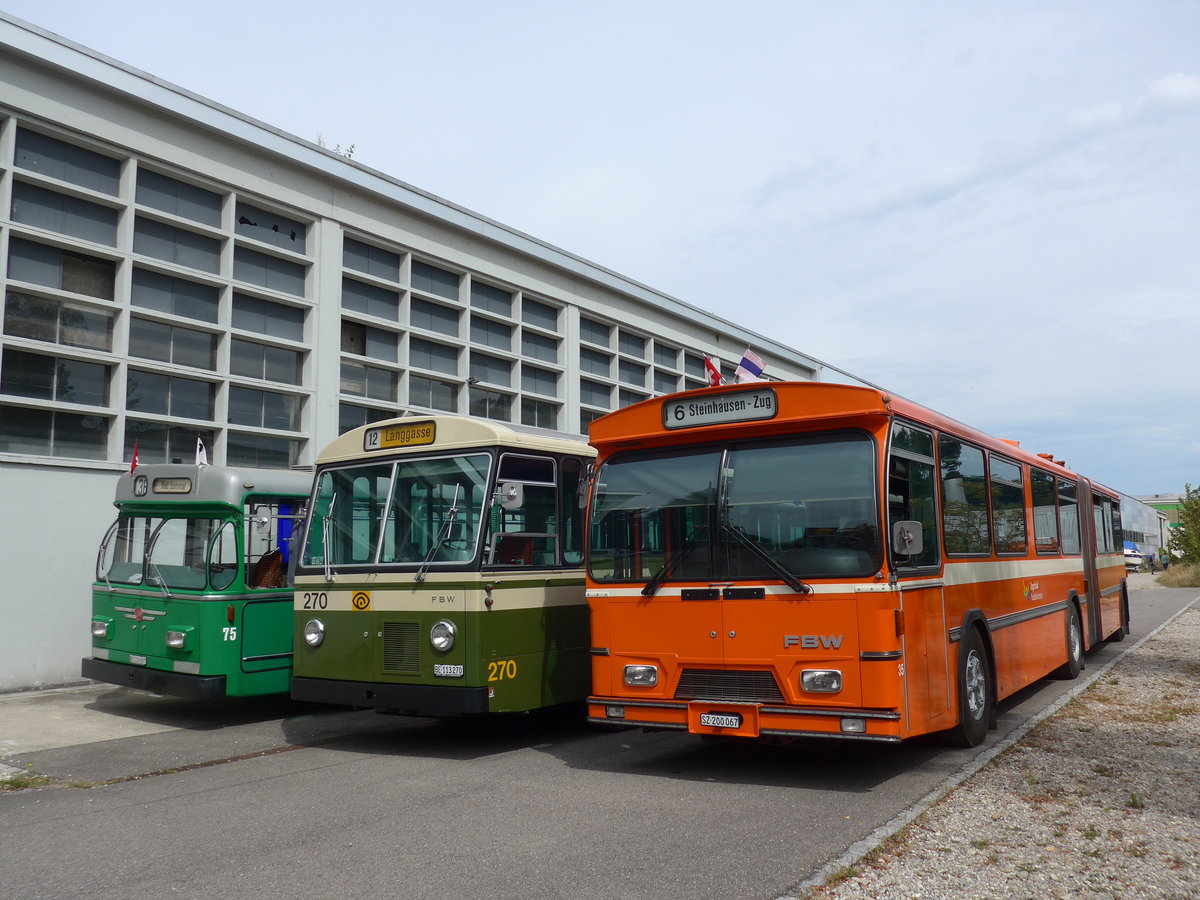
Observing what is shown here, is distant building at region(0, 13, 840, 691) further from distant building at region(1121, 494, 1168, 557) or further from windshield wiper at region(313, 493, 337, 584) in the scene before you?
distant building at region(1121, 494, 1168, 557)

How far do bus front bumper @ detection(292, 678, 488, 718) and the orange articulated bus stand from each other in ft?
3.52

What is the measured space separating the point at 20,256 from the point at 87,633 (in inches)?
202

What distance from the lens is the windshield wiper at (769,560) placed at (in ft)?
23.2

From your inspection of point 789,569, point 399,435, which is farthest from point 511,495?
point 789,569

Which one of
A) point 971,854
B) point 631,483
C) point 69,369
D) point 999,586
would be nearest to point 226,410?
point 69,369

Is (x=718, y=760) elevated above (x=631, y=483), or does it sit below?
below

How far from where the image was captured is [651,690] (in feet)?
25.3

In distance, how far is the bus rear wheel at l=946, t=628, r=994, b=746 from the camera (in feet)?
26.5

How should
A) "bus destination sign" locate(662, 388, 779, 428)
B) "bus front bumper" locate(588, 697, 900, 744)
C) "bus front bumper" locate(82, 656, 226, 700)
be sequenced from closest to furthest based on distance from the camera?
Result: "bus front bumper" locate(588, 697, 900, 744)
"bus destination sign" locate(662, 388, 779, 428)
"bus front bumper" locate(82, 656, 226, 700)

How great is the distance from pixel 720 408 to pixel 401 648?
3.52m

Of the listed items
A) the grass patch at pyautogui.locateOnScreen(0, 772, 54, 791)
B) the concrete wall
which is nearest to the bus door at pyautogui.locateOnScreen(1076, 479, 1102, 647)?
the grass patch at pyautogui.locateOnScreen(0, 772, 54, 791)

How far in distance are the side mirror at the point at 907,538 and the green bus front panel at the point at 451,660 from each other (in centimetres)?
343

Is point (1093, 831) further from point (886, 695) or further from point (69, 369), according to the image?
point (69, 369)

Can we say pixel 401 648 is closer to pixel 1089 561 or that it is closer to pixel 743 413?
Result: pixel 743 413
